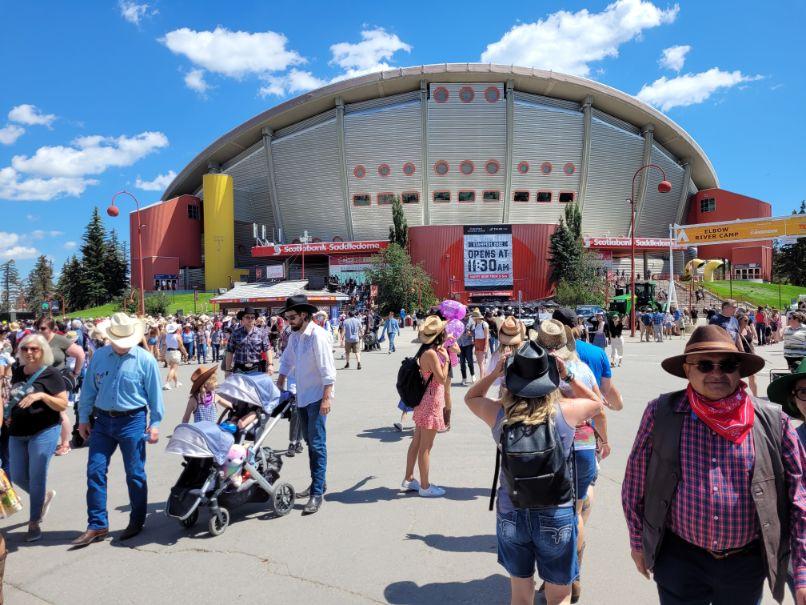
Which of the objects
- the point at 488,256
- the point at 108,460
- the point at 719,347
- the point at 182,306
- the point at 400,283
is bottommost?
the point at 182,306

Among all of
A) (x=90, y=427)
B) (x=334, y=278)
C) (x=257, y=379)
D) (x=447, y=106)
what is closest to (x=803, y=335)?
(x=257, y=379)

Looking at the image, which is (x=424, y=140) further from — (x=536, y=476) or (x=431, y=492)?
(x=536, y=476)

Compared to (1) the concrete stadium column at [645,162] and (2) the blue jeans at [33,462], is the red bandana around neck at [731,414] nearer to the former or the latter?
(2) the blue jeans at [33,462]

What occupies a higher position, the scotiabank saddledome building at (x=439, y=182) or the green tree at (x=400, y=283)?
the scotiabank saddledome building at (x=439, y=182)

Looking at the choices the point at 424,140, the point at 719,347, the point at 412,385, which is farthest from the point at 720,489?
the point at 424,140

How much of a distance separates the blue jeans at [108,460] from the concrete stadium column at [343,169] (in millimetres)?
46529

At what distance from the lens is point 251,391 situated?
490 cm

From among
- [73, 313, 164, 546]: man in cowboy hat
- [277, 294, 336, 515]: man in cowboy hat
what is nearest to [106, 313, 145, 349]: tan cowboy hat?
[73, 313, 164, 546]: man in cowboy hat

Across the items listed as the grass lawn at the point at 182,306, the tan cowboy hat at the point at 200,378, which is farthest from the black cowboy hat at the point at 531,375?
the grass lawn at the point at 182,306

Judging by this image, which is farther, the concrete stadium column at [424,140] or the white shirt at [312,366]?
the concrete stadium column at [424,140]

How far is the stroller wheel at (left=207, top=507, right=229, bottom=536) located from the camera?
4.23m

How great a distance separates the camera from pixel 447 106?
47.7 meters

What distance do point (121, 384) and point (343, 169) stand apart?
153 feet

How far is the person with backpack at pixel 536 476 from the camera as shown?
2314 mm
